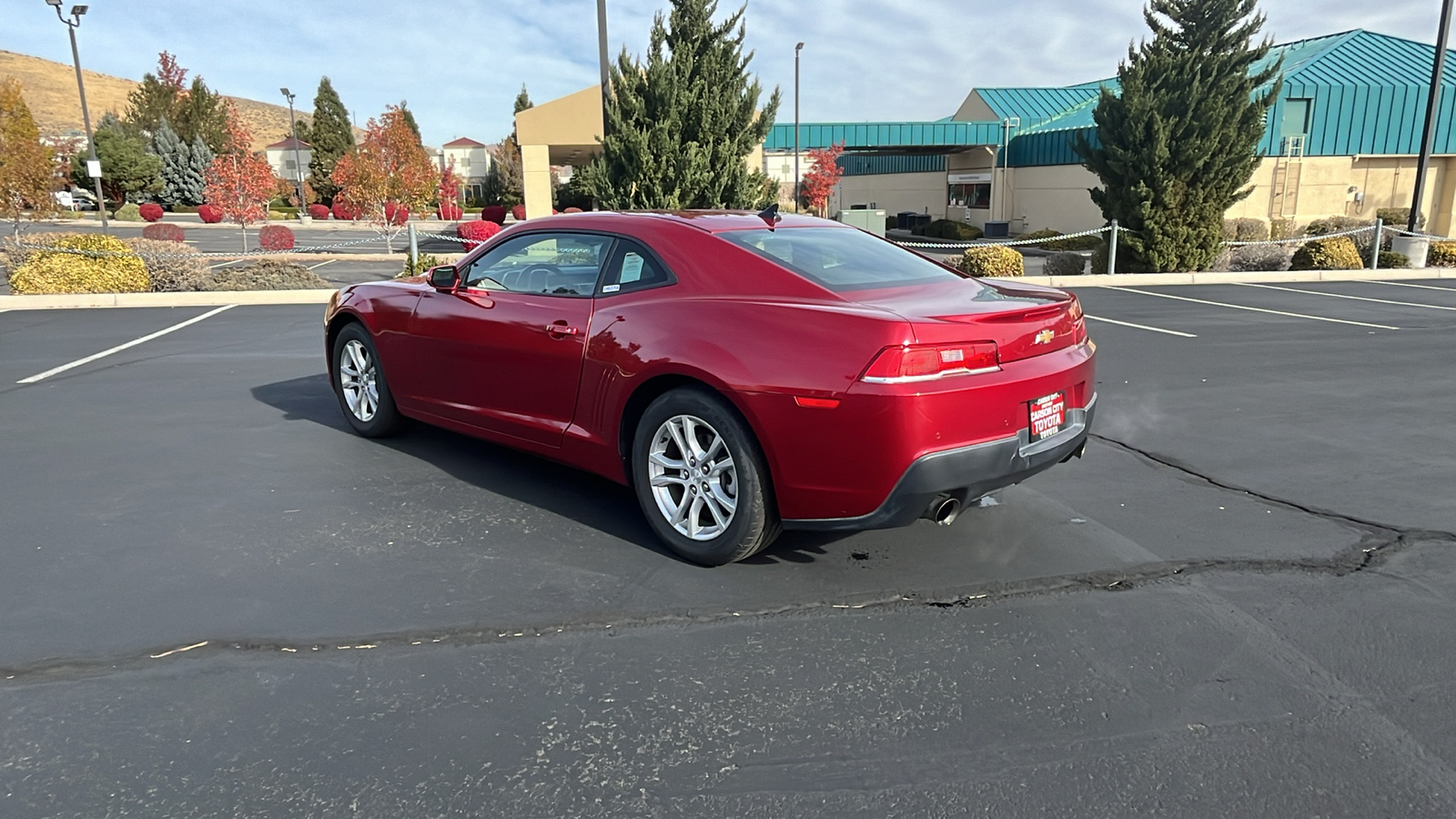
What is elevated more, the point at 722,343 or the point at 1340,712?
the point at 722,343

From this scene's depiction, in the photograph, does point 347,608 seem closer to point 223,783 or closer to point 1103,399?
point 223,783

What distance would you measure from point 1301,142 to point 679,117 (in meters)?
25.1

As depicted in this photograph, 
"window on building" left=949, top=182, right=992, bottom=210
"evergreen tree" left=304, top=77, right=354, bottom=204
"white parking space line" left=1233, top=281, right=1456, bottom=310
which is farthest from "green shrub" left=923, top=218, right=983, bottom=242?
"evergreen tree" left=304, top=77, right=354, bottom=204

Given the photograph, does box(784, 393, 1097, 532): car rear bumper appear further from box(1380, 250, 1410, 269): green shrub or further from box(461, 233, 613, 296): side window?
box(1380, 250, 1410, 269): green shrub

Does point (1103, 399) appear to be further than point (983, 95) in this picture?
No

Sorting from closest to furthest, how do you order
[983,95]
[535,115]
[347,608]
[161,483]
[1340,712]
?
[1340,712] < [347,608] < [161,483] < [535,115] < [983,95]

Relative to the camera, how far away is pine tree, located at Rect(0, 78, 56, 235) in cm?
1842

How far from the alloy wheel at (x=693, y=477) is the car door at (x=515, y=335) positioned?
0.63 meters

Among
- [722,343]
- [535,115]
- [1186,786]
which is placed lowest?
[1186,786]

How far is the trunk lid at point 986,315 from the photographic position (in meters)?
3.73

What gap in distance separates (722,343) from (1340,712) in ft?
7.93

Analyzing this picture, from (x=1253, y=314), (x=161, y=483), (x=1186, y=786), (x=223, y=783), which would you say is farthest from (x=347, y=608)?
(x=1253, y=314)

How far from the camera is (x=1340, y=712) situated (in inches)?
117

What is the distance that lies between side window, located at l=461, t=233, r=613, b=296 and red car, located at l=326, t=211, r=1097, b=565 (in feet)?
0.04
